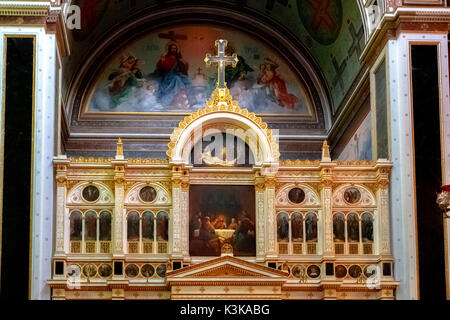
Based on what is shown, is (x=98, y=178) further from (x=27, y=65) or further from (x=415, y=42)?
(x=415, y=42)

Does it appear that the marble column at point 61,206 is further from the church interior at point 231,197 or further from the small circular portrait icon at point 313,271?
the small circular portrait icon at point 313,271

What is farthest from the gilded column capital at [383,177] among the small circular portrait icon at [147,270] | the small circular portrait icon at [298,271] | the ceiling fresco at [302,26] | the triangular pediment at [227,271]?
the small circular portrait icon at [147,270]

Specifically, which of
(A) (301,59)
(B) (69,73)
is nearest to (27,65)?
(B) (69,73)

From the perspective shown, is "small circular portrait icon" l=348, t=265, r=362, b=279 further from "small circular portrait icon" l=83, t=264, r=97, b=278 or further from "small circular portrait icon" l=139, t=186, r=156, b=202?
"small circular portrait icon" l=83, t=264, r=97, b=278

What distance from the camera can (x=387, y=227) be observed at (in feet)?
96.3

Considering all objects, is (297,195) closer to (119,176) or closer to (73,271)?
(119,176)

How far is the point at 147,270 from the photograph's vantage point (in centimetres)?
2914

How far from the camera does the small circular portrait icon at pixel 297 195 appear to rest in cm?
3009

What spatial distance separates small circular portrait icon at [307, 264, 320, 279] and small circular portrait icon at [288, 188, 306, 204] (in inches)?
77.3

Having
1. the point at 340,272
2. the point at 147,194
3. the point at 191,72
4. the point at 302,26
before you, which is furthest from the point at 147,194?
the point at 302,26

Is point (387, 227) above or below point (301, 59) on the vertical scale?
below

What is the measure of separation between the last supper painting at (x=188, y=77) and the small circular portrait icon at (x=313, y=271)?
38.1 ft

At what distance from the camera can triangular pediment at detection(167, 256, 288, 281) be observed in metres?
27.8
